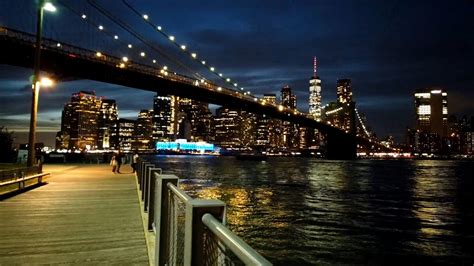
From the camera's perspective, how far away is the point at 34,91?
16.7 metres

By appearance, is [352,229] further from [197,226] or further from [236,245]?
[236,245]

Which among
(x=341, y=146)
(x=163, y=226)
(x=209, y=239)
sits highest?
(x=341, y=146)

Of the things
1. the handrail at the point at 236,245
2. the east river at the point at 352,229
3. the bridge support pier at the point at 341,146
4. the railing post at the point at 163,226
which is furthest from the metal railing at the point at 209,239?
the bridge support pier at the point at 341,146

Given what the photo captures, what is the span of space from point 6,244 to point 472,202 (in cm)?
2982

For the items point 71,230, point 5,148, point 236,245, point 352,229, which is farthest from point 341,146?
point 236,245

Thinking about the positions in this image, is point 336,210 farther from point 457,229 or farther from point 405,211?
point 457,229

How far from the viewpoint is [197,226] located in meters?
2.55

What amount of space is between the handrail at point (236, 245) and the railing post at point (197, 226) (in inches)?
3.8

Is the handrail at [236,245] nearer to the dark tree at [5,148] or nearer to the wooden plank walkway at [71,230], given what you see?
the wooden plank walkway at [71,230]

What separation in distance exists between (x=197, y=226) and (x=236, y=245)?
765mm

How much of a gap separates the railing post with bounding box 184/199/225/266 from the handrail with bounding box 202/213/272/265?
0.10 m

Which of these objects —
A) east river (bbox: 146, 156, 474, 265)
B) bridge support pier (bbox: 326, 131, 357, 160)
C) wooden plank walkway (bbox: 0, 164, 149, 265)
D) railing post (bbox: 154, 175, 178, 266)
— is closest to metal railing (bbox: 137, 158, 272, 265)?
railing post (bbox: 154, 175, 178, 266)

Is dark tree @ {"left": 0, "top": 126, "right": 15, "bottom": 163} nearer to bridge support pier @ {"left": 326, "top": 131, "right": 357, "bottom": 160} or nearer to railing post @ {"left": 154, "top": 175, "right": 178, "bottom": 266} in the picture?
railing post @ {"left": 154, "top": 175, "right": 178, "bottom": 266}

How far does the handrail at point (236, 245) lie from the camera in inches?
64.2
